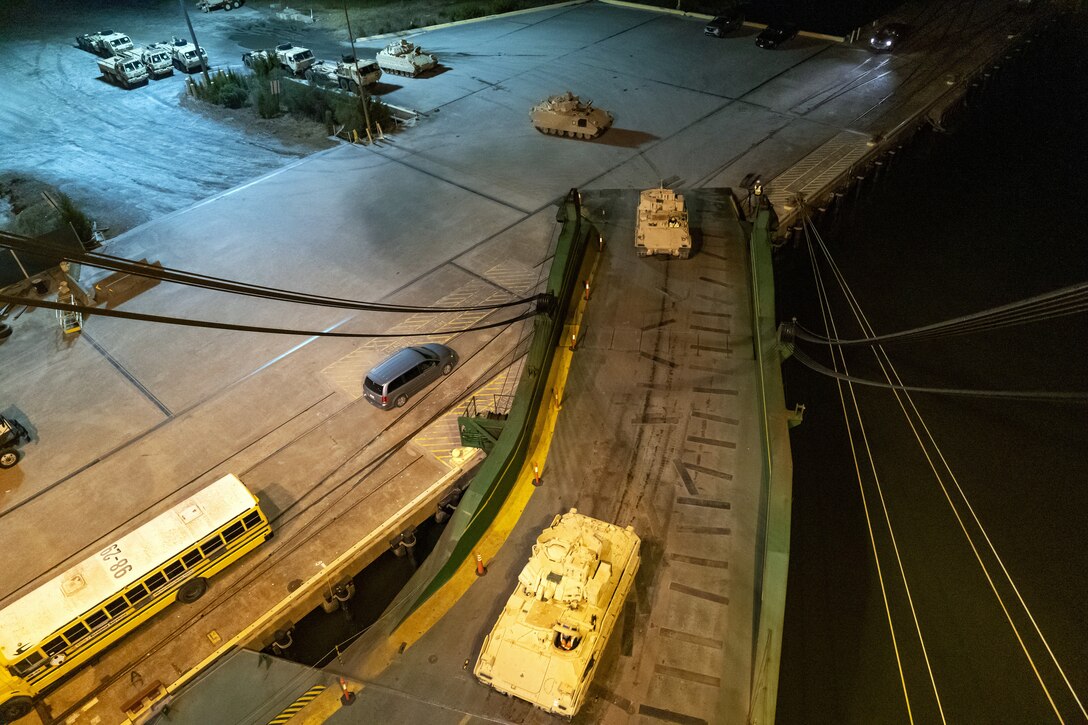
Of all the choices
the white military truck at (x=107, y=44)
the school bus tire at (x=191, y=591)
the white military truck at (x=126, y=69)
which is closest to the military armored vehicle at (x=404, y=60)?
the white military truck at (x=126, y=69)

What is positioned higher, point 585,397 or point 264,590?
point 585,397

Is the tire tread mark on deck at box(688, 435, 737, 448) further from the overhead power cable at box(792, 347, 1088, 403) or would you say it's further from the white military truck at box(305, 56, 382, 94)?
the white military truck at box(305, 56, 382, 94)

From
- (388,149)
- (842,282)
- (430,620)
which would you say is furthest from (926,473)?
(388,149)

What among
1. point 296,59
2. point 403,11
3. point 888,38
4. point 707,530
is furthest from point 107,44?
point 888,38

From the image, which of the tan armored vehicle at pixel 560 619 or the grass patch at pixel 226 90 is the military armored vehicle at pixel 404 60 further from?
the tan armored vehicle at pixel 560 619

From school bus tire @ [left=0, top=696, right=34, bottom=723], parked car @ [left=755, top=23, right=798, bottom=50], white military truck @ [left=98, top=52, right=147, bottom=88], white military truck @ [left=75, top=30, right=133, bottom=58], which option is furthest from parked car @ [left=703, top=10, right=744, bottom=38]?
school bus tire @ [left=0, top=696, right=34, bottom=723]

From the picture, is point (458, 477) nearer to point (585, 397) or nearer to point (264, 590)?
point (585, 397)
